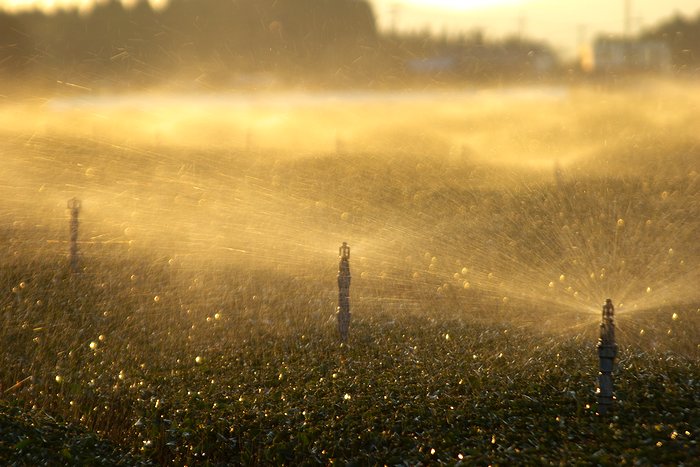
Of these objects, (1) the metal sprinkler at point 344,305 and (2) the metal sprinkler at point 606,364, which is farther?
(1) the metal sprinkler at point 344,305

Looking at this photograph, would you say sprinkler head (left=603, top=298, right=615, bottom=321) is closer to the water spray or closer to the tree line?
the water spray

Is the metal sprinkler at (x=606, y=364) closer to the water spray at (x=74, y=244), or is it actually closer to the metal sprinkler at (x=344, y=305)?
the metal sprinkler at (x=344, y=305)

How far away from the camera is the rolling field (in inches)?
434

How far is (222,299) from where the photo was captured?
18922 mm

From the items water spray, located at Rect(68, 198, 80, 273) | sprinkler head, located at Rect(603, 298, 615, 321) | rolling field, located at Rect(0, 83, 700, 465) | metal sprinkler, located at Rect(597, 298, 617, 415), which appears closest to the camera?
metal sprinkler, located at Rect(597, 298, 617, 415)

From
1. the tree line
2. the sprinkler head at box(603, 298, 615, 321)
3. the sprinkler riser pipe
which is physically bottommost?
the sprinkler riser pipe

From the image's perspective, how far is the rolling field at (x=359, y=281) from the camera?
1103cm

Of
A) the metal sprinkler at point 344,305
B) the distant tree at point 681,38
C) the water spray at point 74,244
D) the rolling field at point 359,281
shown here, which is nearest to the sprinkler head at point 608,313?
the rolling field at point 359,281

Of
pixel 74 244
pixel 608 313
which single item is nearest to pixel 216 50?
pixel 74 244

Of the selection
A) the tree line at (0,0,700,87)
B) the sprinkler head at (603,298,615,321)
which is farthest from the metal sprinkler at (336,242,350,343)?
the tree line at (0,0,700,87)

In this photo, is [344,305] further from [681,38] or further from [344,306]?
[681,38]

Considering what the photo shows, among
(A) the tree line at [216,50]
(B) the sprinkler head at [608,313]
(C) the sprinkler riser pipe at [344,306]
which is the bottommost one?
(C) the sprinkler riser pipe at [344,306]

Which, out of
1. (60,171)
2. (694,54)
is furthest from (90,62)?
(694,54)

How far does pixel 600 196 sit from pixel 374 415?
618 inches
